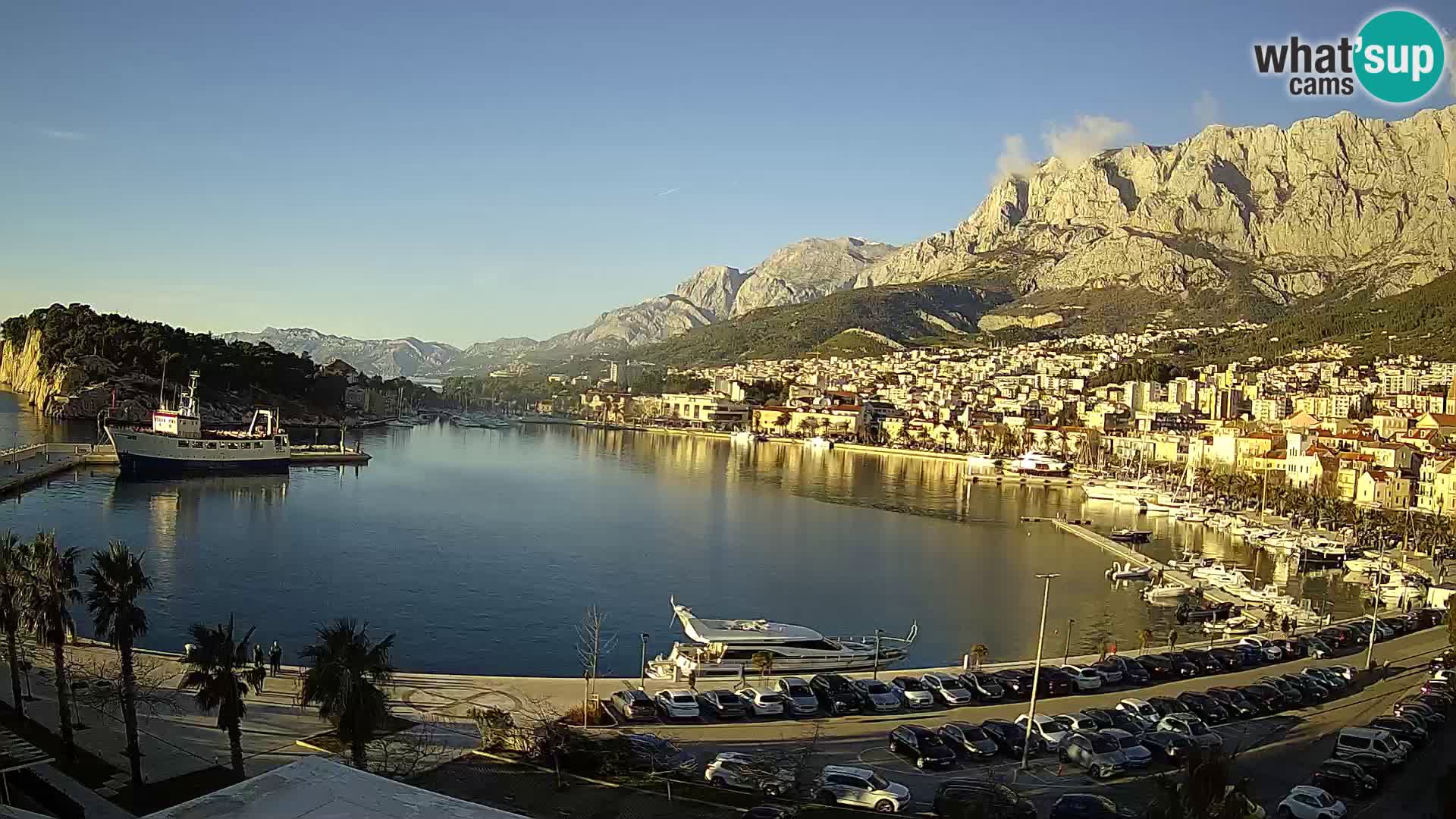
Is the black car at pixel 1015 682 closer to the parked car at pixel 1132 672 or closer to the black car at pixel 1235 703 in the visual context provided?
the parked car at pixel 1132 672

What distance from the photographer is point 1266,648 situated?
18.3m

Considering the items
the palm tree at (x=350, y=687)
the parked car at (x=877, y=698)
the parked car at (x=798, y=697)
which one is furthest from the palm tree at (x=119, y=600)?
the parked car at (x=877, y=698)

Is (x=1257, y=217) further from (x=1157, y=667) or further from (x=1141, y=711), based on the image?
(x=1141, y=711)

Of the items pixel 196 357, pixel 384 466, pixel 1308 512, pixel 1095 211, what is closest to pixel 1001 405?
pixel 1308 512

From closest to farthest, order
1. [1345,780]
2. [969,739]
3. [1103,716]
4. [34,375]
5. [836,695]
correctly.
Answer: [1345,780], [969,739], [1103,716], [836,695], [34,375]

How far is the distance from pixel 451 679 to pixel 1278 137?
150m

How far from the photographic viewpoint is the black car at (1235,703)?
14.0 metres

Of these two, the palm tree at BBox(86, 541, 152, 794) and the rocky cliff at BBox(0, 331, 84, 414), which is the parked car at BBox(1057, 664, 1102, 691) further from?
the rocky cliff at BBox(0, 331, 84, 414)

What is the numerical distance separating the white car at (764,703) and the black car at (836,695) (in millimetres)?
610

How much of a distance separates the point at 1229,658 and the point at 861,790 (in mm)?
10049

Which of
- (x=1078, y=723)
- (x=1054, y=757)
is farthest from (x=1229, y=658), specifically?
(x=1054, y=757)

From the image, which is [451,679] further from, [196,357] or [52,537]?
[196,357]

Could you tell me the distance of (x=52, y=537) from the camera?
40.2ft

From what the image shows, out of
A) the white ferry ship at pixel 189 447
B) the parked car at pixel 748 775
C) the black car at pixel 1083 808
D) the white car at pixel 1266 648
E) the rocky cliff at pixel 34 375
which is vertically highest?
the rocky cliff at pixel 34 375
